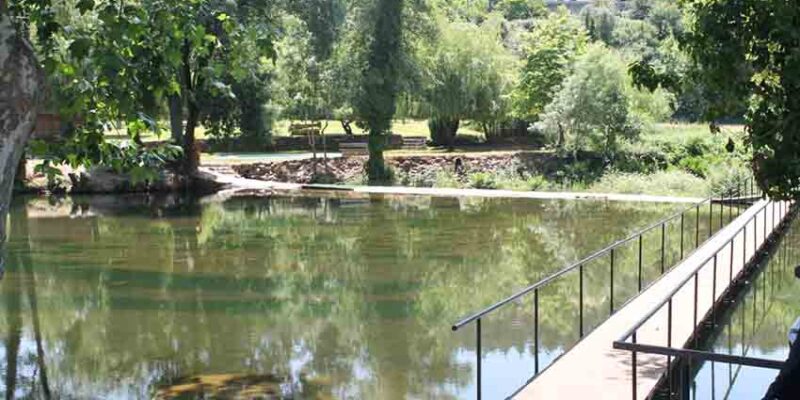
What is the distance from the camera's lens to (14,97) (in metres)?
4.70

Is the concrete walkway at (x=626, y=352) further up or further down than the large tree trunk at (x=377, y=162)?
further down

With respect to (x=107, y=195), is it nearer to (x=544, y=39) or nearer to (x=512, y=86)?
(x=512, y=86)

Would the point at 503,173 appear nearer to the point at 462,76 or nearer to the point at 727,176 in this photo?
the point at 462,76

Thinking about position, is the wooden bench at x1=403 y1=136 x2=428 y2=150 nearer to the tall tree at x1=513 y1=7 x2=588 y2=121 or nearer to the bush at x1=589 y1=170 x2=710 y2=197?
the tall tree at x1=513 y1=7 x2=588 y2=121

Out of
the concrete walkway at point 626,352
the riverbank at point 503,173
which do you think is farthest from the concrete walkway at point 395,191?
the concrete walkway at point 626,352

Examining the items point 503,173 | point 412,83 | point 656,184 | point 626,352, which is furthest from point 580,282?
point 412,83

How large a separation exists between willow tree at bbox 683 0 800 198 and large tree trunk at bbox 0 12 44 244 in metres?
6.69

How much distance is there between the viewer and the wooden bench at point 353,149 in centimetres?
4053

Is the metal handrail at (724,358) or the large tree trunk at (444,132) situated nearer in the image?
the metal handrail at (724,358)

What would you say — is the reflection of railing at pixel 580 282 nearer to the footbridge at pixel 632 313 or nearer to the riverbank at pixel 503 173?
the footbridge at pixel 632 313

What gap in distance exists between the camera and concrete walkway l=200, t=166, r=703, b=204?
95.8 ft

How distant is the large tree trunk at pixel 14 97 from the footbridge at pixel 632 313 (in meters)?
3.89

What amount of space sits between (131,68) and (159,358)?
6.11m

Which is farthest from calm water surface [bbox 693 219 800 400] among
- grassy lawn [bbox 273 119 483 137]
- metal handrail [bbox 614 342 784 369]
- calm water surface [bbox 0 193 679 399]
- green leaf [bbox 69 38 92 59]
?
grassy lawn [bbox 273 119 483 137]
